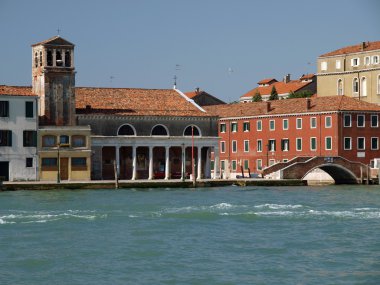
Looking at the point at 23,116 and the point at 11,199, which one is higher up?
the point at 23,116

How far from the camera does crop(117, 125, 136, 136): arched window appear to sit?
244 feet

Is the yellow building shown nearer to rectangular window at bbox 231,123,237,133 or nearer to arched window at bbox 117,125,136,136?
arched window at bbox 117,125,136,136

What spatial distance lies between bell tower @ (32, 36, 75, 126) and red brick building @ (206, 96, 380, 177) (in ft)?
49.4

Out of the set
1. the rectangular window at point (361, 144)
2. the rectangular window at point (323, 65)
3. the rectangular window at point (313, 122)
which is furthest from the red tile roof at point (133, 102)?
the rectangular window at point (323, 65)

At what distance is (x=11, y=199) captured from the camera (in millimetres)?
58031

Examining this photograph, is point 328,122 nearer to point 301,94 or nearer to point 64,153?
point 64,153

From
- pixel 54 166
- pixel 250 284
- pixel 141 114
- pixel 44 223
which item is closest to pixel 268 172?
pixel 141 114

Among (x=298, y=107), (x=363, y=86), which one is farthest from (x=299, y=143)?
(x=363, y=86)

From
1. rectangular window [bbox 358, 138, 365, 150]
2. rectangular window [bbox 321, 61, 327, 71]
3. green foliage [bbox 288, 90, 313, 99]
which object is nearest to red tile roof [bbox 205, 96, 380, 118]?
rectangular window [bbox 358, 138, 365, 150]

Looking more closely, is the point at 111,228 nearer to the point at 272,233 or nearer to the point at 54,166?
the point at 272,233

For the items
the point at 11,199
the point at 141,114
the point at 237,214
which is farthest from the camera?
the point at 141,114

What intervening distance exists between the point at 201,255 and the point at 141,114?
38.9 m

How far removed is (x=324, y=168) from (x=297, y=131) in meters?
7.16

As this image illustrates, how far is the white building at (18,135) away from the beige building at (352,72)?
4121cm
